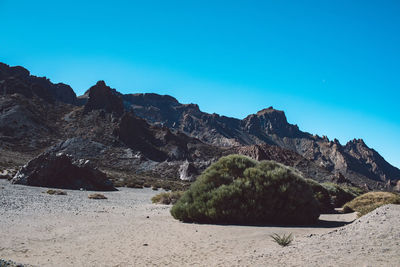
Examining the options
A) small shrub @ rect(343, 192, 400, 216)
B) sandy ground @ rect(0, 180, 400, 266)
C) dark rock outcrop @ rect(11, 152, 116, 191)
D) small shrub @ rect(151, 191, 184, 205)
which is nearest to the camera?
sandy ground @ rect(0, 180, 400, 266)

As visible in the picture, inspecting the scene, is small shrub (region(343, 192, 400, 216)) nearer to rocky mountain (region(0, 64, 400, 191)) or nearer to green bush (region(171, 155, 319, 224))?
green bush (region(171, 155, 319, 224))

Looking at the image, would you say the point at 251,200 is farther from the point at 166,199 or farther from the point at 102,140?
the point at 102,140

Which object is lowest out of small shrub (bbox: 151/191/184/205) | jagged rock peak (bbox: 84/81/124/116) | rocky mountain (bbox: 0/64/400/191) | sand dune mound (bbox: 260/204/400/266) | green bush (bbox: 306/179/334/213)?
small shrub (bbox: 151/191/184/205)

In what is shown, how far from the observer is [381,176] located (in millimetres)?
197125

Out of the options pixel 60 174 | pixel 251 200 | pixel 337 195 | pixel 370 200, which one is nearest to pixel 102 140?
pixel 60 174

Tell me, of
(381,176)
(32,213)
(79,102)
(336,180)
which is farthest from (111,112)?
(381,176)

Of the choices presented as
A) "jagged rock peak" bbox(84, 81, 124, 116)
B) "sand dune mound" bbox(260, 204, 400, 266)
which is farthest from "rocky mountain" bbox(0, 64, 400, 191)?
"sand dune mound" bbox(260, 204, 400, 266)

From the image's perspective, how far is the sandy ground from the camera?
225 inches

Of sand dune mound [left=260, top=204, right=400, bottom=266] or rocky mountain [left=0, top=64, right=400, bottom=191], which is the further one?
rocky mountain [left=0, top=64, right=400, bottom=191]

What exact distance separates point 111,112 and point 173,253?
83114 millimetres

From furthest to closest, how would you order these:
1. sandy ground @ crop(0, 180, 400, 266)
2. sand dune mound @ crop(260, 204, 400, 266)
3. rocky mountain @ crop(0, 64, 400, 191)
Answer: rocky mountain @ crop(0, 64, 400, 191)
sandy ground @ crop(0, 180, 400, 266)
sand dune mound @ crop(260, 204, 400, 266)

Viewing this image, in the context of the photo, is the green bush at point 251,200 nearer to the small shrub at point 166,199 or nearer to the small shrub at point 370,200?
the small shrub at point 370,200

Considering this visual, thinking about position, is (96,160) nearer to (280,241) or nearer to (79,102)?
(280,241)

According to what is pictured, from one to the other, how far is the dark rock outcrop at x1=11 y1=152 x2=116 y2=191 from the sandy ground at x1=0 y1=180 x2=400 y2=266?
15.7 metres
